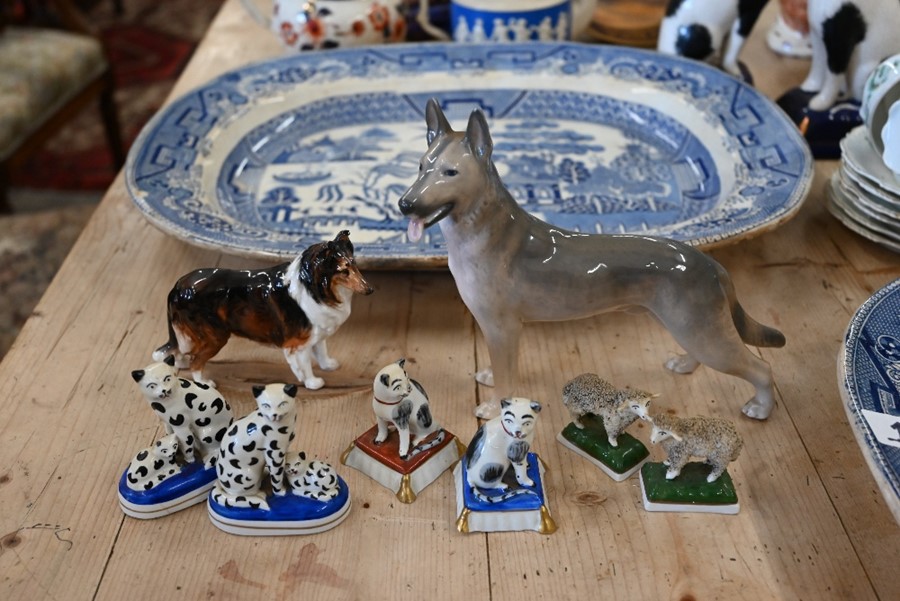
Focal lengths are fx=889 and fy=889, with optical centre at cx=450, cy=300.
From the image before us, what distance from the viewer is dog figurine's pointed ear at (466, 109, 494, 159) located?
666mm

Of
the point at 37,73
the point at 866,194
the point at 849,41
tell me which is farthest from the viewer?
the point at 37,73

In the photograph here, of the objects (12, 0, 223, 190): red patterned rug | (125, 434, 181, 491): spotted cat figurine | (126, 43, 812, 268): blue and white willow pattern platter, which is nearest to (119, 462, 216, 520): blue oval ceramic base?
(125, 434, 181, 491): spotted cat figurine

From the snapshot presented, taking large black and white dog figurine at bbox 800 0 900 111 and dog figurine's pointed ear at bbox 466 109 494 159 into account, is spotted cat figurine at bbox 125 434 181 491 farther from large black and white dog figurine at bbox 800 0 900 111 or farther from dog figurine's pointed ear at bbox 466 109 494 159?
large black and white dog figurine at bbox 800 0 900 111

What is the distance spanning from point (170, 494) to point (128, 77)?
2.37 metres

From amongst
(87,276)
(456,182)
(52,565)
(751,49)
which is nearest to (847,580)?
(456,182)

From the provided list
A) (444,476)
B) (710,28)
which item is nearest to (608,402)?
(444,476)

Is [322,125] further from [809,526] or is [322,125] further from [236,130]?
[809,526]

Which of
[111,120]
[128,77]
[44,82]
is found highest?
[44,82]

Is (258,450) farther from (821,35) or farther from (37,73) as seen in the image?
(37,73)

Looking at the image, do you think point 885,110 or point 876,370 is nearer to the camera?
point 876,370

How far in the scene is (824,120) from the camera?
115cm

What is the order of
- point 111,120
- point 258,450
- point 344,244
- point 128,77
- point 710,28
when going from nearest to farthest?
point 258,450, point 344,244, point 710,28, point 111,120, point 128,77

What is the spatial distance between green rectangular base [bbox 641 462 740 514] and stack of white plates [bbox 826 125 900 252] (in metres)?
0.44

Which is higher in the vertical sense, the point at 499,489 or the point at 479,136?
the point at 479,136
